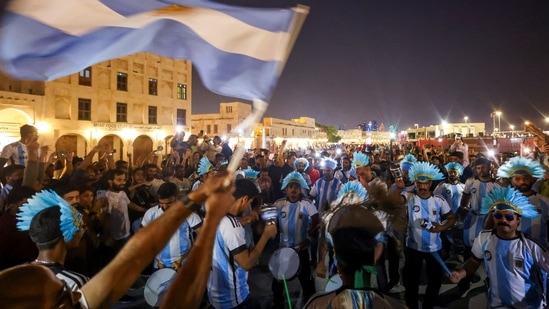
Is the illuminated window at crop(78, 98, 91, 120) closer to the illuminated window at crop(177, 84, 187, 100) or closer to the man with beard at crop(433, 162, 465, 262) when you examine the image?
the illuminated window at crop(177, 84, 187, 100)

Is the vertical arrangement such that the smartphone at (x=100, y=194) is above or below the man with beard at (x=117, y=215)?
above

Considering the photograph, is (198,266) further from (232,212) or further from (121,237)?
(121,237)

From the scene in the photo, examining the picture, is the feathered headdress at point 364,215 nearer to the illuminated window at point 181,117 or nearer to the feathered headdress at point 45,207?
the feathered headdress at point 45,207

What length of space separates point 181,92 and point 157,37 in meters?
35.3

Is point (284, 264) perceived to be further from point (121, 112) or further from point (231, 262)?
point (121, 112)

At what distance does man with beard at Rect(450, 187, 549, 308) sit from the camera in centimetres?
348

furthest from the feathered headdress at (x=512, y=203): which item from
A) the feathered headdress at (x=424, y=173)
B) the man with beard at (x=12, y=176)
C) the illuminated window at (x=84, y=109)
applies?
the illuminated window at (x=84, y=109)

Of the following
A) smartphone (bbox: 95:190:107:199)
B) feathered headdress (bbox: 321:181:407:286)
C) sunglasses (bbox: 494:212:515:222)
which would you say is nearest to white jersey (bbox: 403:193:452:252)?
feathered headdress (bbox: 321:181:407:286)

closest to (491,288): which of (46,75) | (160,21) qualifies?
(160,21)

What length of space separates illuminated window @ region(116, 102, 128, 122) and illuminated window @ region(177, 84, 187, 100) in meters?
5.98

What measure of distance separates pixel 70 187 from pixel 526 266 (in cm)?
573

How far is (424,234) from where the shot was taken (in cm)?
525

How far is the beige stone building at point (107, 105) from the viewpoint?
23.5m

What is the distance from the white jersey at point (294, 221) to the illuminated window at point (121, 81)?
30.0 meters
